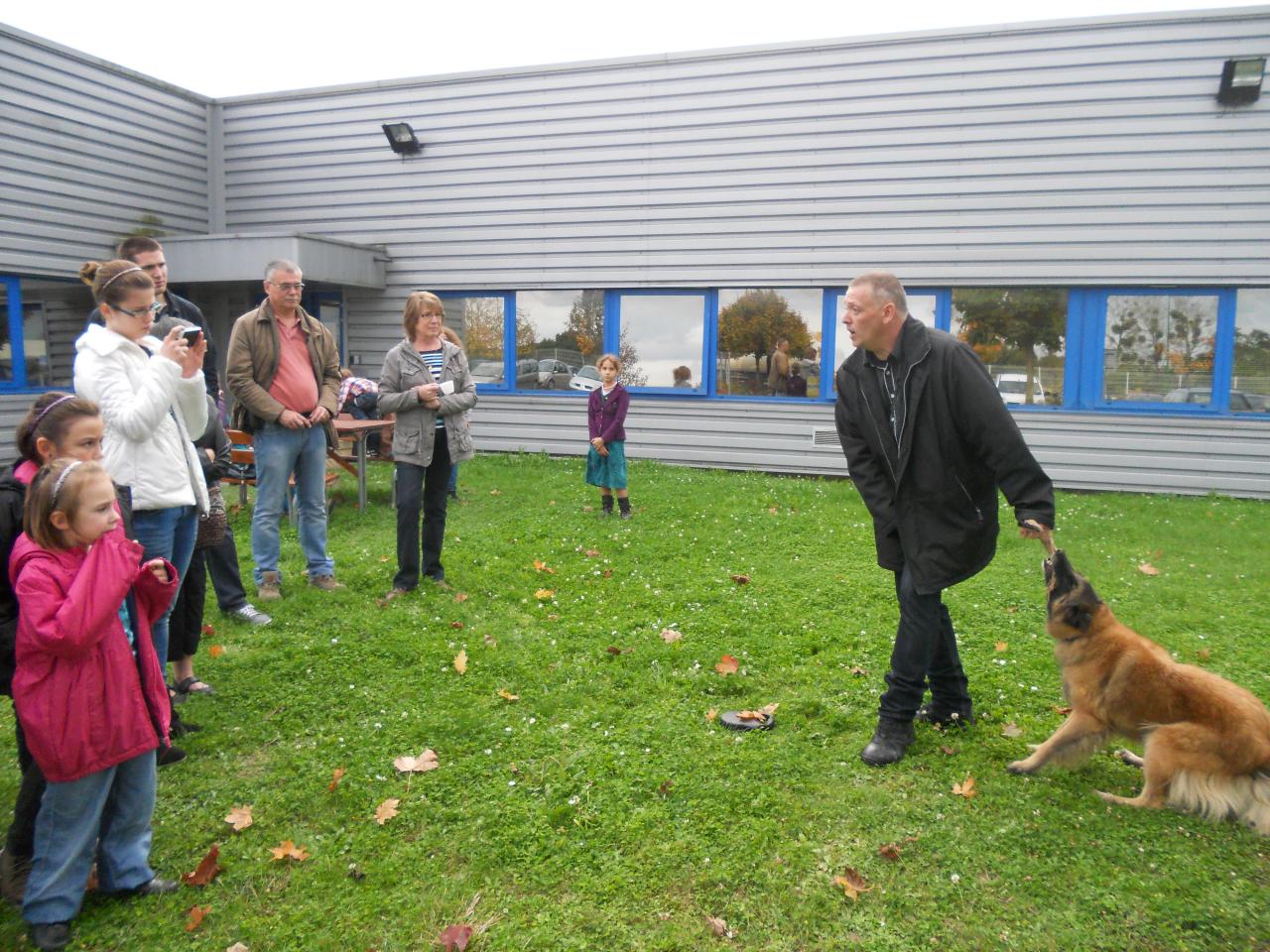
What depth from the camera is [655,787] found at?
377 centimetres

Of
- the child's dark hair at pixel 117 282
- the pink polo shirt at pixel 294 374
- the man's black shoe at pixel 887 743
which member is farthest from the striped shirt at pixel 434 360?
the man's black shoe at pixel 887 743

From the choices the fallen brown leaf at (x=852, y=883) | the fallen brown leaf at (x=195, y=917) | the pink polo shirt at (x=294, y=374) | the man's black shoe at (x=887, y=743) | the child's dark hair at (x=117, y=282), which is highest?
the child's dark hair at (x=117, y=282)

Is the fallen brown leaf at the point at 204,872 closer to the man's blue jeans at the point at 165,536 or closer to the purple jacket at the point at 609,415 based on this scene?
the man's blue jeans at the point at 165,536

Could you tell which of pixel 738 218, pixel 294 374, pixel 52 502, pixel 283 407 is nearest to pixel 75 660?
pixel 52 502

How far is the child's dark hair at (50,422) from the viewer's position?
10.1ft

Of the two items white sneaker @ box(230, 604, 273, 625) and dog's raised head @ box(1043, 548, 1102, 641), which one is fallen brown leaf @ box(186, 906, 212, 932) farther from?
dog's raised head @ box(1043, 548, 1102, 641)

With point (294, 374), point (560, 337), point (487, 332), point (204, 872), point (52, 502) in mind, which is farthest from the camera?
point (487, 332)

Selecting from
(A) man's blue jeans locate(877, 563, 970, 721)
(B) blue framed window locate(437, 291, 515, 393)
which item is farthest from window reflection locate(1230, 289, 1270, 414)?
(B) blue framed window locate(437, 291, 515, 393)

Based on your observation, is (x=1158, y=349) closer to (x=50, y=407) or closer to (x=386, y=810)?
(x=386, y=810)

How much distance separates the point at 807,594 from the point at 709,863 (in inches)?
136

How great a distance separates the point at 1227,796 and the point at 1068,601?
918 mm

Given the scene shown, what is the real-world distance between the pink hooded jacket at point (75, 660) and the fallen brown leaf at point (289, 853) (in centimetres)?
69

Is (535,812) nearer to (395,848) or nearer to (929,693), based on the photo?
(395,848)

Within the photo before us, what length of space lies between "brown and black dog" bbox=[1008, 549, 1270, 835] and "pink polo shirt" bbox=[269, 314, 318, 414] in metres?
4.83
